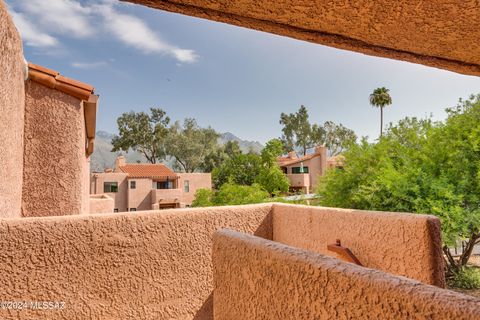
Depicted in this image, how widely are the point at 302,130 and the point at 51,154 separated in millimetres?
52206

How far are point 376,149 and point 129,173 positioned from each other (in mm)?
27131

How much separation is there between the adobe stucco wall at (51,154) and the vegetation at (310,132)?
51.3 metres

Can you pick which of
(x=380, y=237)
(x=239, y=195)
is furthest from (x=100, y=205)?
(x=239, y=195)

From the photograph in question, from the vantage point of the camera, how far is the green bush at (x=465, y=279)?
13.2 meters

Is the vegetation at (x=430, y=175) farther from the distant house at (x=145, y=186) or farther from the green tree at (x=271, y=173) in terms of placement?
the distant house at (x=145, y=186)

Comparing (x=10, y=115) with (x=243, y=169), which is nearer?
(x=10, y=115)

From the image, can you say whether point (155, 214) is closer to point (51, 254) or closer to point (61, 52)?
point (51, 254)

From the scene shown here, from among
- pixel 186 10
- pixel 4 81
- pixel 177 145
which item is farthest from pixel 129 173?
pixel 186 10

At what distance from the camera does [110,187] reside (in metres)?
33.3

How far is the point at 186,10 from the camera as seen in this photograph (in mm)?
1612

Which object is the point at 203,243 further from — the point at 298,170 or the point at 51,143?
the point at 298,170

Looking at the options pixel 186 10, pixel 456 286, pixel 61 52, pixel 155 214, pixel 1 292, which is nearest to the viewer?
pixel 186 10

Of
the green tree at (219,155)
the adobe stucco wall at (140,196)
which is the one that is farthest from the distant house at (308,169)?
the adobe stucco wall at (140,196)

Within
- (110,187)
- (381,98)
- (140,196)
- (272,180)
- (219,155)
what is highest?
(381,98)
